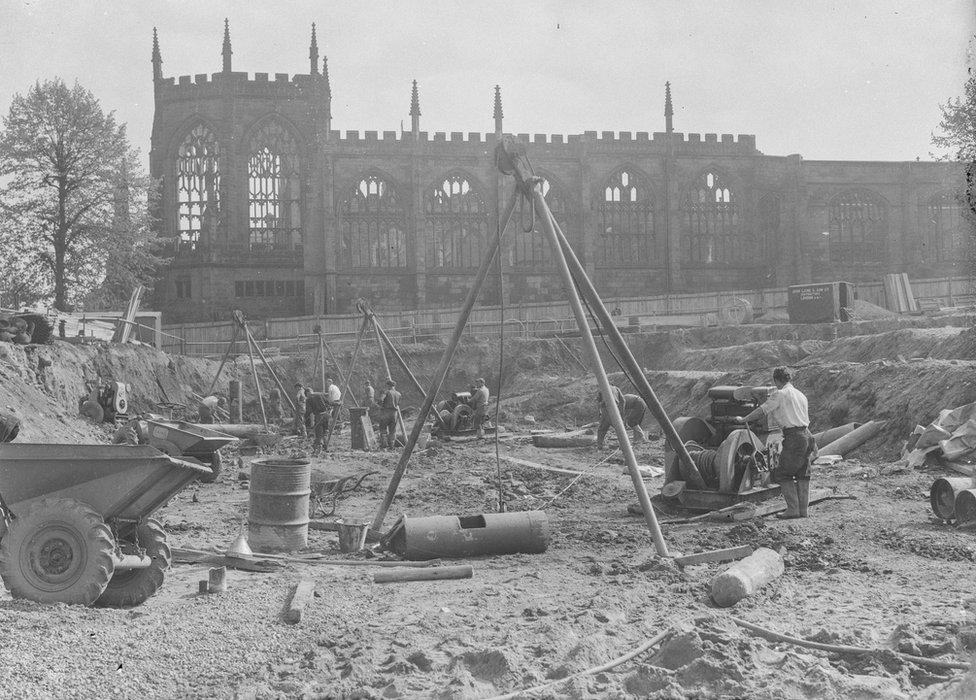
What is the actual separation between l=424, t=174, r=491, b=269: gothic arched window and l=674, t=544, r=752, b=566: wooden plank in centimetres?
4377

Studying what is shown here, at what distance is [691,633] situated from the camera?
5.87m

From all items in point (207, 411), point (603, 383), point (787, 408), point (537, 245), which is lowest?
point (207, 411)

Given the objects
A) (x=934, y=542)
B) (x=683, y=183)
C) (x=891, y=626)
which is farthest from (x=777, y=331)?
(x=891, y=626)

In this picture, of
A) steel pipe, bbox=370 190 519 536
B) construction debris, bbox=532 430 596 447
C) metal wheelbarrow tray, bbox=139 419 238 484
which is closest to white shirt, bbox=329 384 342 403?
construction debris, bbox=532 430 596 447

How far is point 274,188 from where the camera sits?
52.6 meters

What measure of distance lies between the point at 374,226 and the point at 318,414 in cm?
3124

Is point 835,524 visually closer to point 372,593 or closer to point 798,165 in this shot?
point 372,593

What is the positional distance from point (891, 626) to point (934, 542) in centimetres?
298

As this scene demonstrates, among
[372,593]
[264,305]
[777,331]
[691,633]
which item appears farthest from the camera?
[264,305]

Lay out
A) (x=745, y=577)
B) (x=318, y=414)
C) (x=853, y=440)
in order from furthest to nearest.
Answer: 1. (x=318, y=414)
2. (x=853, y=440)
3. (x=745, y=577)

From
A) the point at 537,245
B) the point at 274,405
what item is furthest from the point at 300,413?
the point at 537,245

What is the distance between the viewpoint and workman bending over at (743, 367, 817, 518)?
1028 cm

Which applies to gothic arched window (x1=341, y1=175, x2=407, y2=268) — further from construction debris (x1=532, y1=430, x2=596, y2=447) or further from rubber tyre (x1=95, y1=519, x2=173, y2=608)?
rubber tyre (x1=95, y1=519, x2=173, y2=608)

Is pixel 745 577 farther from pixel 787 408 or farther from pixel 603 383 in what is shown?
pixel 787 408
